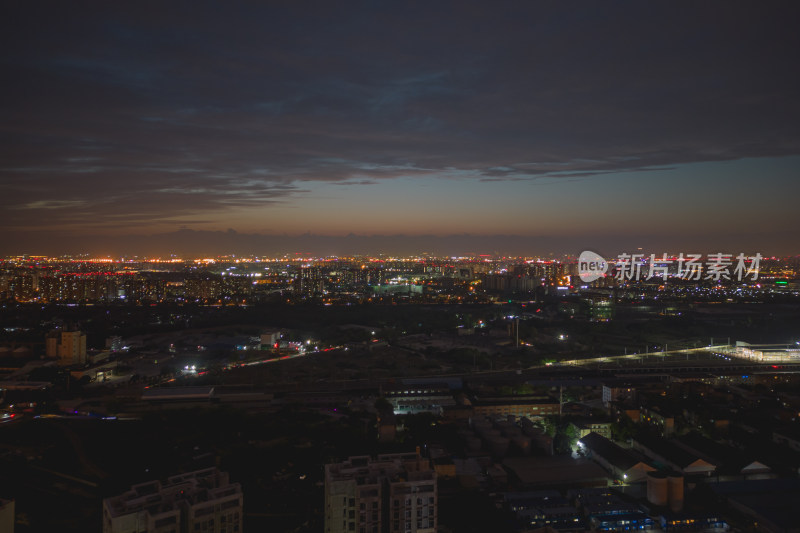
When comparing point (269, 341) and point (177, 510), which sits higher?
point (177, 510)

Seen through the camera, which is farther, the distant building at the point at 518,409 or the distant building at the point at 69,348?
the distant building at the point at 69,348

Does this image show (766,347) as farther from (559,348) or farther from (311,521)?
(311,521)

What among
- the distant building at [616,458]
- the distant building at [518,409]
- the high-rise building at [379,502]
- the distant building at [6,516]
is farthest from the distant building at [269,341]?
the high-rise building at [379,502]

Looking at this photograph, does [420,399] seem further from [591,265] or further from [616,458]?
[591,265]

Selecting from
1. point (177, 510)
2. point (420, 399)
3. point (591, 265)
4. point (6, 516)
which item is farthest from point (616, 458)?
point (591, 265)

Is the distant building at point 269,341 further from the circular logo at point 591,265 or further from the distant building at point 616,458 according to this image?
the circular logo at point 591,265

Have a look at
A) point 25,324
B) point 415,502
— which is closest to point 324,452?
point 415,502

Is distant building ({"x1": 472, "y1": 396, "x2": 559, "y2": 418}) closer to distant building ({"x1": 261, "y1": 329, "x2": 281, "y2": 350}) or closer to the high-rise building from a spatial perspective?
the high-rise building
